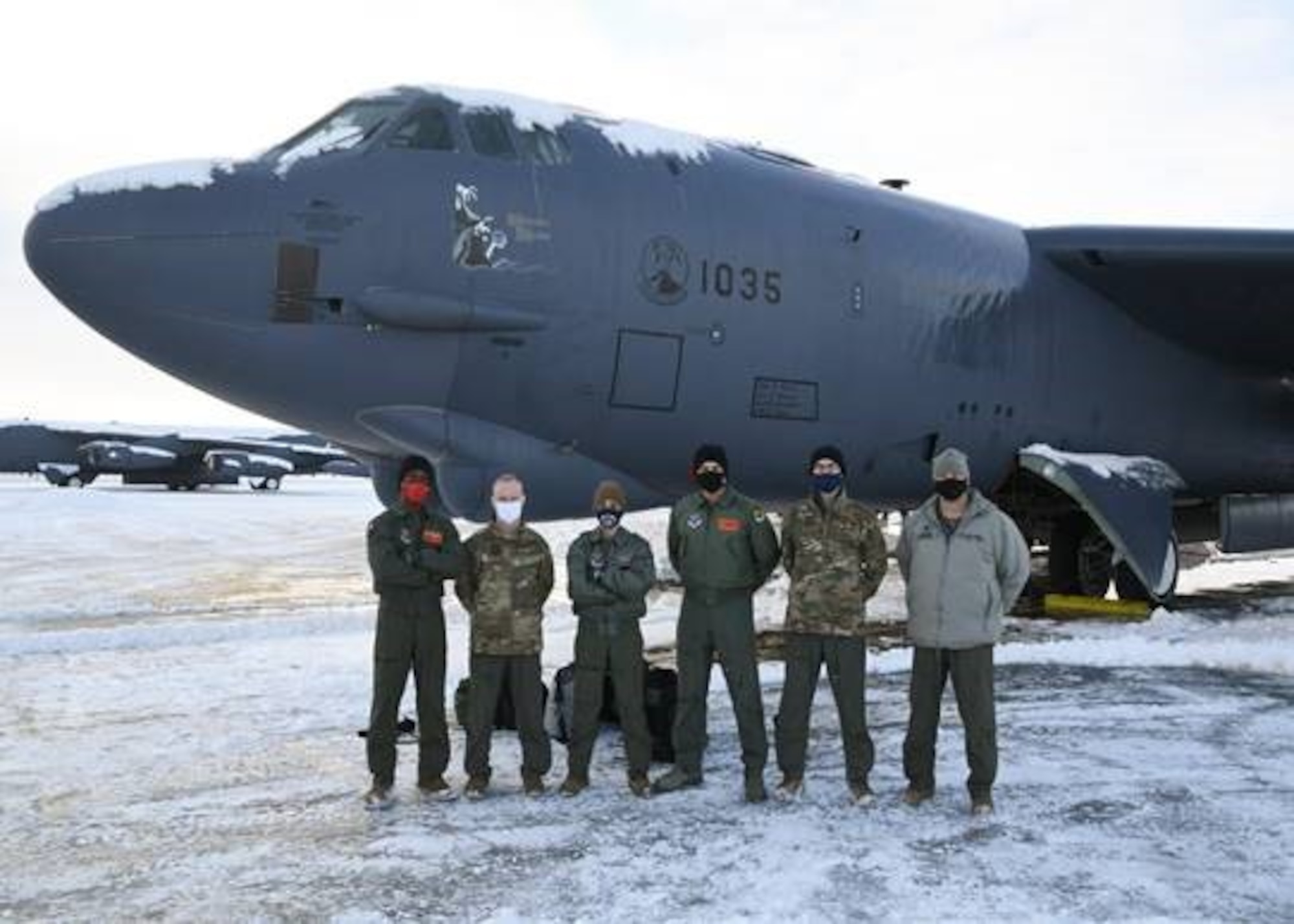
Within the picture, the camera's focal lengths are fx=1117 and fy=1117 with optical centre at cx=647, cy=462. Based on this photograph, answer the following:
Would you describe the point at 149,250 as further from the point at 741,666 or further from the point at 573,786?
the point at 741,666

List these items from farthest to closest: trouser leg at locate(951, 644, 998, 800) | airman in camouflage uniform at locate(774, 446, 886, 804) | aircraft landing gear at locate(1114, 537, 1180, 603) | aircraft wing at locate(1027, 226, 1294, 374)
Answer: aircraft landing gear at locate(1114, 537, 1180, 603) < aircraft wing at locate(1027, 226, 1294, 374) < airman in camouflage uniform at locate(774, 446, 886, 804) < trouser leg at locate(951, 644, 998, 800)

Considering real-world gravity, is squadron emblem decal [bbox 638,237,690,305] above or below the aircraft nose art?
above

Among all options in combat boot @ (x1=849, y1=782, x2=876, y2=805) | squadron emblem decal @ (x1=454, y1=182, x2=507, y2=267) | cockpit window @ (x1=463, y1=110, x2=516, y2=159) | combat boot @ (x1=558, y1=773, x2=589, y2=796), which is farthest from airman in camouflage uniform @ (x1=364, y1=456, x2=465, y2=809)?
cockpit window @ (x1=463, y1=110, x2=516, y2=159)

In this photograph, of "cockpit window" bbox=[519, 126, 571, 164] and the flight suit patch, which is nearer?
the flight suit patch

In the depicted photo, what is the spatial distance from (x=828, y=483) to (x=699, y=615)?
0.94 m

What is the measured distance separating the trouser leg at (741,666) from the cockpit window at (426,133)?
12.2 ft

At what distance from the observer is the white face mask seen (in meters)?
5.80

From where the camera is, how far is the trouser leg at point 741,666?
5.60m

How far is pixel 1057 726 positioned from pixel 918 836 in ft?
8.36

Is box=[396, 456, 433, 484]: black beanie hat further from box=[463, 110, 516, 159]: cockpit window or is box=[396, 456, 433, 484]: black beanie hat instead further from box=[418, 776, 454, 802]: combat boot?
box=[463, 110, 516, 159]: cockpit window

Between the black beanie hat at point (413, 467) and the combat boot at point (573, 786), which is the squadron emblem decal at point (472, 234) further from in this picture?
the combat boot at point (573, 786)

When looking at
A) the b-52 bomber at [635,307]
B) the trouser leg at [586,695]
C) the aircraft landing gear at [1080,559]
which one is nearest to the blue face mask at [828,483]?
the trouser leg at [586,695]

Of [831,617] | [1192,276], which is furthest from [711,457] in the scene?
[1192,276]

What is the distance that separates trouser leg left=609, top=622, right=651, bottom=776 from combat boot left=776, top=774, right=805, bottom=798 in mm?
692
